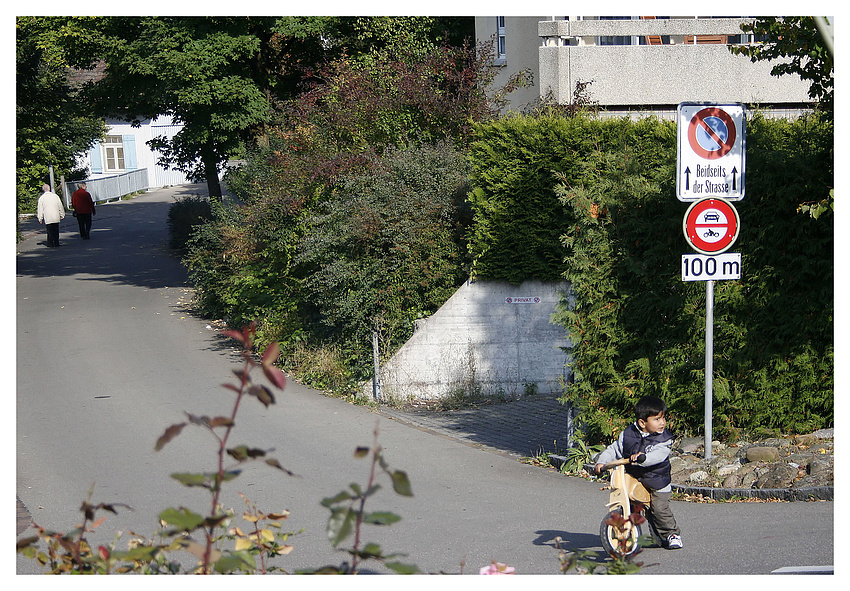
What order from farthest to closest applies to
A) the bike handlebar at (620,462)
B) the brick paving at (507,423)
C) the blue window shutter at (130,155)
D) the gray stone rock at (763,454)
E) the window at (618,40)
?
the blue window shutter at (130,155) → the window at (618,40) → the brick paving at (507,423) → the gray stone rock at (763,454) → the bike handlebar at (620,462)

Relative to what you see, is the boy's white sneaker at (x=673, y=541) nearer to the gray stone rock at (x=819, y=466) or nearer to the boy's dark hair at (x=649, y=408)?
the boy's dark hair at (x=649, y=408)

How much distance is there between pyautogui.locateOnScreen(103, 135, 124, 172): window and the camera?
5572 centimetres

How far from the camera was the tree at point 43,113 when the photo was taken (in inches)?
842

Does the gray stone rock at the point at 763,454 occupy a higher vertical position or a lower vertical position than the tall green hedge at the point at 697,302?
lower

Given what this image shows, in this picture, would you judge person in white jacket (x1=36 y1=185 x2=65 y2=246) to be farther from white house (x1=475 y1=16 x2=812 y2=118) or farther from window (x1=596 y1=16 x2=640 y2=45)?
window (x1=596 y1=16 x2=640 y2=45)

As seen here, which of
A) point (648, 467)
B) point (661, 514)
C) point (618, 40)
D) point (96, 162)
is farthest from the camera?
point (96, 162)

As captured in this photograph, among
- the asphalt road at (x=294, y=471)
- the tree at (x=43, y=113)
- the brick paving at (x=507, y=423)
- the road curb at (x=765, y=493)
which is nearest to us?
the asphalt road at (x=294, y=471)

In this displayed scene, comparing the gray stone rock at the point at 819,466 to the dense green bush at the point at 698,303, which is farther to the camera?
the dense green bush at the point at 698,303

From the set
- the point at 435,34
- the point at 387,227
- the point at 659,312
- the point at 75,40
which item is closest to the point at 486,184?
the point at 387,227

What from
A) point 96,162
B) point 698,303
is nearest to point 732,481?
point 698,303

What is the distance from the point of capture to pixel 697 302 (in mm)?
8523

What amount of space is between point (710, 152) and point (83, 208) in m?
25.8

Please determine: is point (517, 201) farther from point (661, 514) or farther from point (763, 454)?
point (661, 514)

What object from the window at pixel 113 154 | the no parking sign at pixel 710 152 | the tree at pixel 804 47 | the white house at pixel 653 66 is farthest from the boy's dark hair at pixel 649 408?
the window at pixel 113 154
